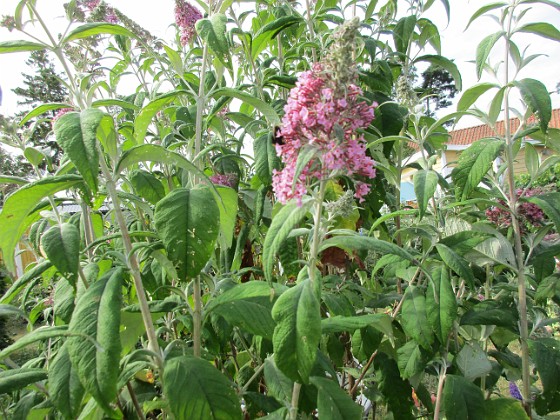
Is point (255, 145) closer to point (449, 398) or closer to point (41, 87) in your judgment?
point (449, 398)

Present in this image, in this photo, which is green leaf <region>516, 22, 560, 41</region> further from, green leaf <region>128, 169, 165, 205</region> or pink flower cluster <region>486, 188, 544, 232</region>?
green leaf <region>128, 169, 165, 205</region>

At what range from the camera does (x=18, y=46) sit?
1194 millimetres

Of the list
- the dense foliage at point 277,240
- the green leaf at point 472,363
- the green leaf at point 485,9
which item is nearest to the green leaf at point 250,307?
the dense foliage at point 277,240

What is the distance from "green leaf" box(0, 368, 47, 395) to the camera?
1.21 m

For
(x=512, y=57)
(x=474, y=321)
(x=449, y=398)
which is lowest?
(x=449, y=398)

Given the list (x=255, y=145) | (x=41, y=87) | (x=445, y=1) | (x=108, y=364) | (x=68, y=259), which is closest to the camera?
(x=108, y=364)

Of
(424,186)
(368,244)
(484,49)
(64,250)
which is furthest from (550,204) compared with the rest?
(64,250)

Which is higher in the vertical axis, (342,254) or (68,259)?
(68,259)

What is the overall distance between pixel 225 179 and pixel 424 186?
32.7 inches

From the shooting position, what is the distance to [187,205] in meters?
1.16

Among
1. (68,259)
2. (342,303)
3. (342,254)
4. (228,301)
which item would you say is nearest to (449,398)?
(342,303)

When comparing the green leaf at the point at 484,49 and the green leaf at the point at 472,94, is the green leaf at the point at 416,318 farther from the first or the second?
the green leaf at the point at 484,49

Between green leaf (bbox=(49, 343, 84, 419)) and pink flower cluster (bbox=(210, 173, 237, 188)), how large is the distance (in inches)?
A: 34.6

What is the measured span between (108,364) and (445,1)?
2.26 meters
